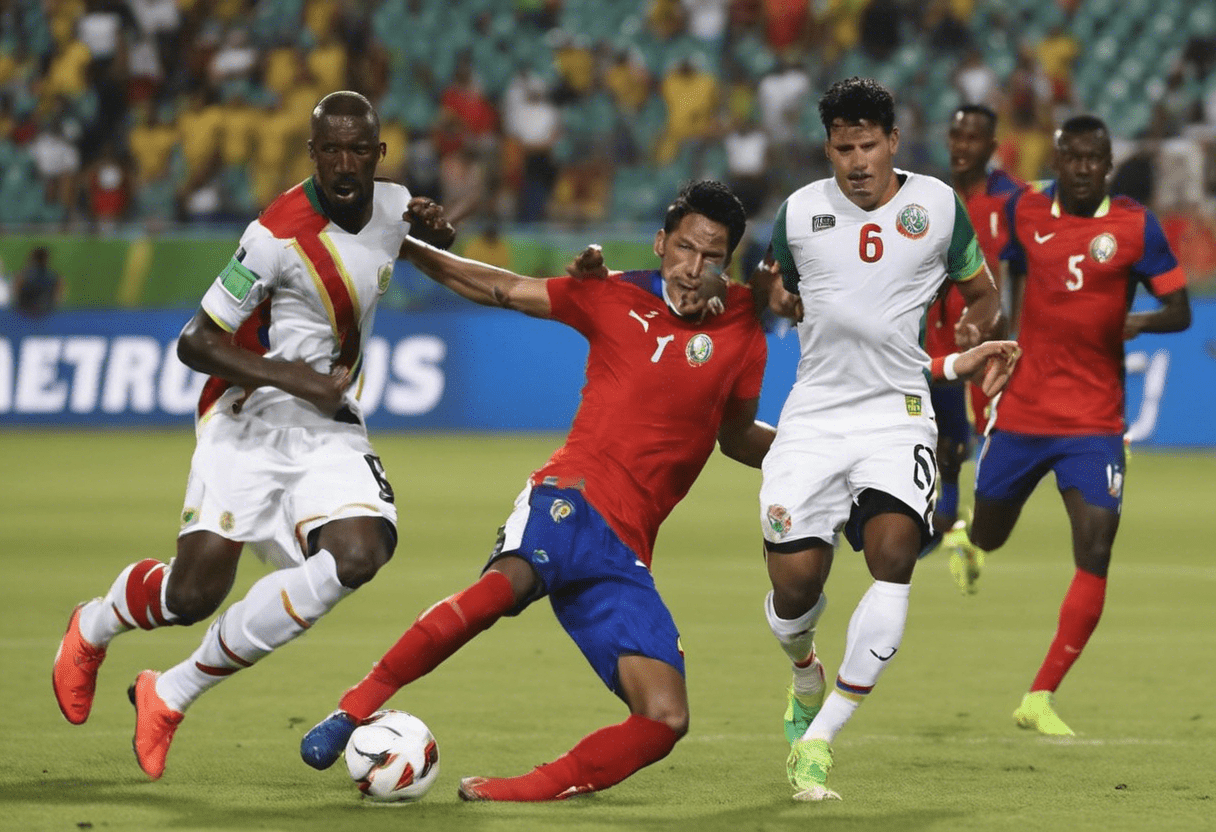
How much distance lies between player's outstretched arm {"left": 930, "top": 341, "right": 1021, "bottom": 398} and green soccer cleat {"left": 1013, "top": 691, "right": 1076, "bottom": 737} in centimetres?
142

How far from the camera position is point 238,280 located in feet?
19.8

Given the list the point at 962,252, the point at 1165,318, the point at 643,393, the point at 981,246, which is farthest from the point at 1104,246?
the point at 643,393

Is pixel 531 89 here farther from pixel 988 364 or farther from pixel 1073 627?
pixel 988 364

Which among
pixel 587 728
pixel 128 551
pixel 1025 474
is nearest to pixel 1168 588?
pixel 1025 474

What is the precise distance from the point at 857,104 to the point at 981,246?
249 centimetres

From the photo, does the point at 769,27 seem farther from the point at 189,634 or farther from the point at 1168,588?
the point at 189,634

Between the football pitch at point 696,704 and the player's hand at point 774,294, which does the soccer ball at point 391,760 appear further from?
the player's hand at point 774,294

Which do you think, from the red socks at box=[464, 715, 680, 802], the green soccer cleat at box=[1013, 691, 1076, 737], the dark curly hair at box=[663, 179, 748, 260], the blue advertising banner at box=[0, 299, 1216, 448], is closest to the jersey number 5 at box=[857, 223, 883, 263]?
the dark curly hair at box=[663, 179, 748, 260]

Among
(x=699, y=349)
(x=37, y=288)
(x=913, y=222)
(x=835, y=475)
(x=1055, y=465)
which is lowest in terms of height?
(x=37, y=288)

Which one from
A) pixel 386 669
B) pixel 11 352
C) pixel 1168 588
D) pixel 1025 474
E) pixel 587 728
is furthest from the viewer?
pixel 11 352

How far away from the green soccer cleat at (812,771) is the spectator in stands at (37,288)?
1379 cm

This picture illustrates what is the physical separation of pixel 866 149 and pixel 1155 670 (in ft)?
10.1

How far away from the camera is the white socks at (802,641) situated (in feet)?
20.1

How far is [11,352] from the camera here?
17891 millimetres
